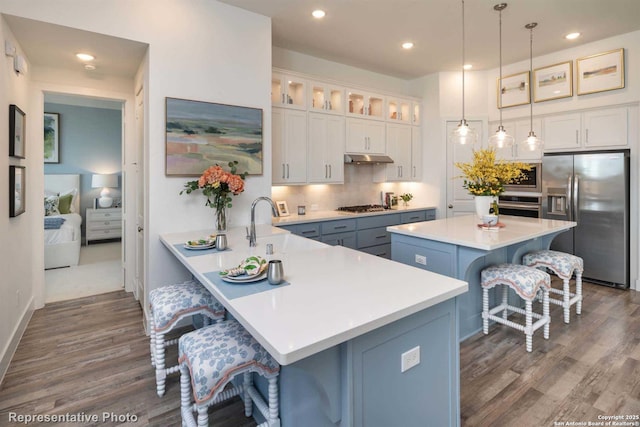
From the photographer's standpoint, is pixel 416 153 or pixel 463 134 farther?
pixel 416 153

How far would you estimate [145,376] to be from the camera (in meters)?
2.44

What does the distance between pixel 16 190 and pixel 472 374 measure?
3.82 metres

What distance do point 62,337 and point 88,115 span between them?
594 cm

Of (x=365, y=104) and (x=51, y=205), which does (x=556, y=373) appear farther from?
(x=51, y=205)

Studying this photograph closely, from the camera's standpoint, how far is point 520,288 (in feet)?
8.85

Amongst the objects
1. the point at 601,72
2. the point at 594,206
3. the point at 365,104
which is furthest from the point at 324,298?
the point at 601,72

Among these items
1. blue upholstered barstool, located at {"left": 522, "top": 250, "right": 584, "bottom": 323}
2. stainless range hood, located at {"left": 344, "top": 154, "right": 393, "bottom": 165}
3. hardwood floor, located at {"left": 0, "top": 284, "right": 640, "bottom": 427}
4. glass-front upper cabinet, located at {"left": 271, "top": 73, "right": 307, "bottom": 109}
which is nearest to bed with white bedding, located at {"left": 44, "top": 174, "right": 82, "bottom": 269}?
hardwood floor, located at {"left": 0, "top": 284, "right": 640, "bottom": 427}

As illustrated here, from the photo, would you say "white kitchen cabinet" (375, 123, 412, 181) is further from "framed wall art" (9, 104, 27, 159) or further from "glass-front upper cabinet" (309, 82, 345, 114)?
"framed wall art" (9, 104, 27, 159)

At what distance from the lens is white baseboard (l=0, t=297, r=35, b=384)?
242cm

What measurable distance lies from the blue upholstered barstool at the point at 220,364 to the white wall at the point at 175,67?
1.55 m

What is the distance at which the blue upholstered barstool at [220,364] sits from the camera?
1.46 m

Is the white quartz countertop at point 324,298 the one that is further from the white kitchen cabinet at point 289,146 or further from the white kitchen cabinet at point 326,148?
the white kitchen cabinet at point 326,148

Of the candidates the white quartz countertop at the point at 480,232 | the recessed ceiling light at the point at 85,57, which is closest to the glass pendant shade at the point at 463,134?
the white quartz countertop at the point at 480,232

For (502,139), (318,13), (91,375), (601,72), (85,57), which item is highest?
(318,13)
